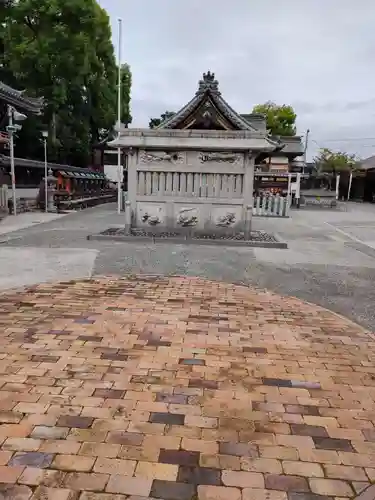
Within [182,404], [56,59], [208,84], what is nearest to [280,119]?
[56,59]

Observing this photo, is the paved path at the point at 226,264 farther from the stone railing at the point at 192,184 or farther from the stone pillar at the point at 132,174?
the stone railing at the point at 192,184

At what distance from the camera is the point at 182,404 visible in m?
2.74

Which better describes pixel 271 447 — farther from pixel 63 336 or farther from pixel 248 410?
pixel 63 336

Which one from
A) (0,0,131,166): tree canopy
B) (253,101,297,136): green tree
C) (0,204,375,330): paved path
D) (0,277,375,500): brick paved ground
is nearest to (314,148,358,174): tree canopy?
(253,101,297,136): green tree

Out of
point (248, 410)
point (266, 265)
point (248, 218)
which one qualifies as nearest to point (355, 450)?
point (248, 410)

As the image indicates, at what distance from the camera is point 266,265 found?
26.6 ft

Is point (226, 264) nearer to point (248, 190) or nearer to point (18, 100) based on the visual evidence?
point (248, 190)

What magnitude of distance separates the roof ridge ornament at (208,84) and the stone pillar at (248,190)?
230 cm

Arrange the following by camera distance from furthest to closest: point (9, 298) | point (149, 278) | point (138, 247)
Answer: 1. point (138, 247)
2. point (149, 278)
3. point (9, 298)

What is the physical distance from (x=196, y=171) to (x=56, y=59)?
1687cm

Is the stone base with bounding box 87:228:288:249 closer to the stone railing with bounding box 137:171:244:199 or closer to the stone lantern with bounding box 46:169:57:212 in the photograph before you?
the stone railing with bounding box 137:171:244:199

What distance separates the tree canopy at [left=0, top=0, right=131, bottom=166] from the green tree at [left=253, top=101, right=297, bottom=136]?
22.7 metres

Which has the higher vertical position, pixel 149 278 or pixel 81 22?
pixel 81 22

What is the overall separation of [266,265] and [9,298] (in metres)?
4.82
